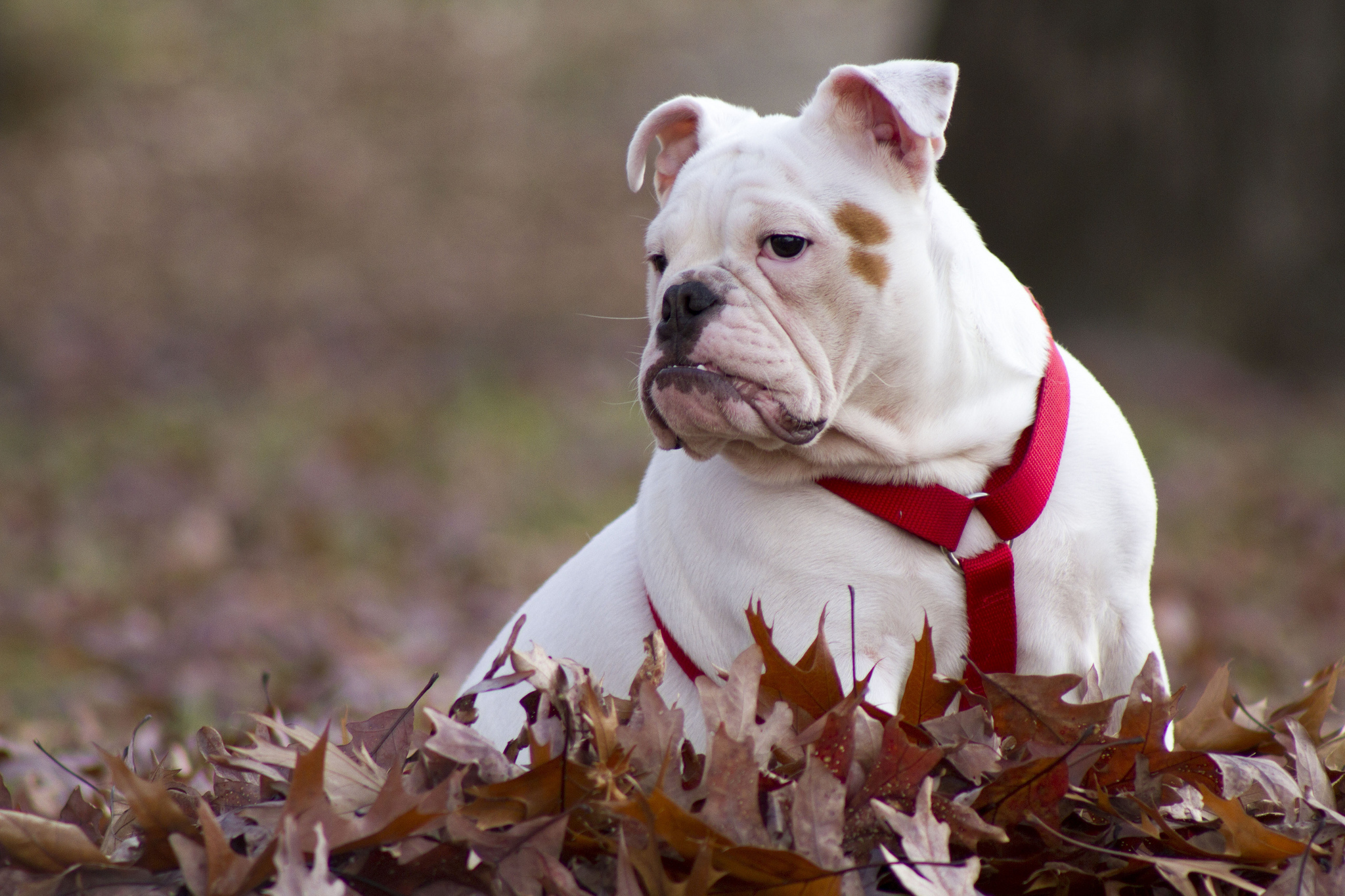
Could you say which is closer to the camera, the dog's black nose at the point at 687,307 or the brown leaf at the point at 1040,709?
the brown leaf at the point at 1040,709

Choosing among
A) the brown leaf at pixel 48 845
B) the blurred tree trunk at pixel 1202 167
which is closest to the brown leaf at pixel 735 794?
the brown leaf at pixel 48 845

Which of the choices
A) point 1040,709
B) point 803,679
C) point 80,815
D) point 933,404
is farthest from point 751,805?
point 80,815

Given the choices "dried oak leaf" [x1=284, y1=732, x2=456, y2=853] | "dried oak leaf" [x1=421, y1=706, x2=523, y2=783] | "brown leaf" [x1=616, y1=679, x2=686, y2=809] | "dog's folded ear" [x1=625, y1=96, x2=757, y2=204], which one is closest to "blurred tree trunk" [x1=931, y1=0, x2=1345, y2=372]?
"dog's folded ear" [x1=625, y1=96, x2=757, y2=204]

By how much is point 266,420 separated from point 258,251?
19.0 ft

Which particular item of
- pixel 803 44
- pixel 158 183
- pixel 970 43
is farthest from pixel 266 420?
pixel 803 44

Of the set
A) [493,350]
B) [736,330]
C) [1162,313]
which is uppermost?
[736,330]

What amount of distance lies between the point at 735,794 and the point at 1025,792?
0.46m

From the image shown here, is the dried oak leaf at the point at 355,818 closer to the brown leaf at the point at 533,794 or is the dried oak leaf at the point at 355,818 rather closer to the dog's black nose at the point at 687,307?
the brown leaf at the point at 533,794

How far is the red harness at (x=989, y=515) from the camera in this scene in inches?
96.3

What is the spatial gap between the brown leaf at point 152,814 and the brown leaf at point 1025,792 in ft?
3.93

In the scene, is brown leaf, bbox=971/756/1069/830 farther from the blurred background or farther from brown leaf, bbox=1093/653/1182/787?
the blurred background

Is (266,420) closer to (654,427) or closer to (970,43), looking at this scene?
(970,43)

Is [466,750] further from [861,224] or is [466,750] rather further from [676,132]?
[676,132]

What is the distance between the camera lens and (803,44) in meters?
21.6
